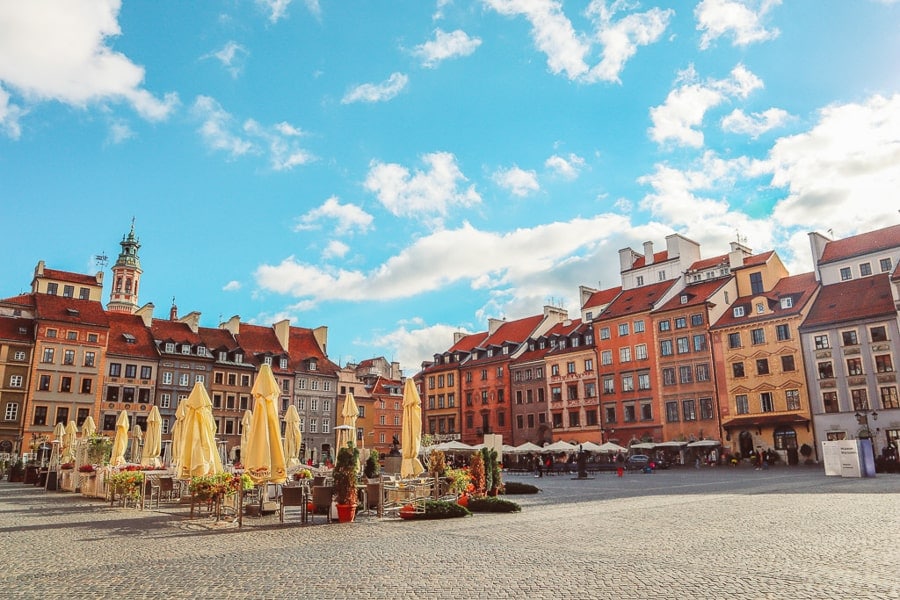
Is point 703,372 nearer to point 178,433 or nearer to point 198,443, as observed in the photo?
point 178,433

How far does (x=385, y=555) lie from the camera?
34.4 feet

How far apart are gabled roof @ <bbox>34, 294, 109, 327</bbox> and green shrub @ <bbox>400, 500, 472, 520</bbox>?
5211cm

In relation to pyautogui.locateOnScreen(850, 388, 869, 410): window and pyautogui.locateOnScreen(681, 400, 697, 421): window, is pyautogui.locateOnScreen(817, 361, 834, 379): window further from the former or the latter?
pyautogui.locateOnScreen(681, 400, 697, 421): window

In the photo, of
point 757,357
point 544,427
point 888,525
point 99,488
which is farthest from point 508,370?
point 888,525

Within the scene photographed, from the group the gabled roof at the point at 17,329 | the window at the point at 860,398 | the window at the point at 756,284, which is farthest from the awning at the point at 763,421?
the gabled roof at the point at 17,329

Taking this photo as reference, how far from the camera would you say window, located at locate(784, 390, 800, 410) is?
152 feet

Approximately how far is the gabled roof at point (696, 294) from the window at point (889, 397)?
45.6 ft

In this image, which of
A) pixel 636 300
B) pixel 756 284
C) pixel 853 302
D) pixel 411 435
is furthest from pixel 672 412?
pixel 411 435

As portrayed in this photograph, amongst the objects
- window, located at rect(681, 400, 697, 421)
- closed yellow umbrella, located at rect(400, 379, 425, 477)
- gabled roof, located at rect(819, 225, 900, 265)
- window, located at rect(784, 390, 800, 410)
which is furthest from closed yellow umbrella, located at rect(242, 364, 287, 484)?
gabled roof, located at rect(819, 225, 900, 265)

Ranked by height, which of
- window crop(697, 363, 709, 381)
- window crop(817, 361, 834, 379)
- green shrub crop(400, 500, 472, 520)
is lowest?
green shrub crop(400, 500, 472, 520)

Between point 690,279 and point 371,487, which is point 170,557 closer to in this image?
point 371,487

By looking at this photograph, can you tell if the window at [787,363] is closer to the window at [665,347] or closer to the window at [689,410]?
the window at [689,410]

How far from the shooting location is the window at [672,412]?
5275cm

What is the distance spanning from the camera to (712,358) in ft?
169
